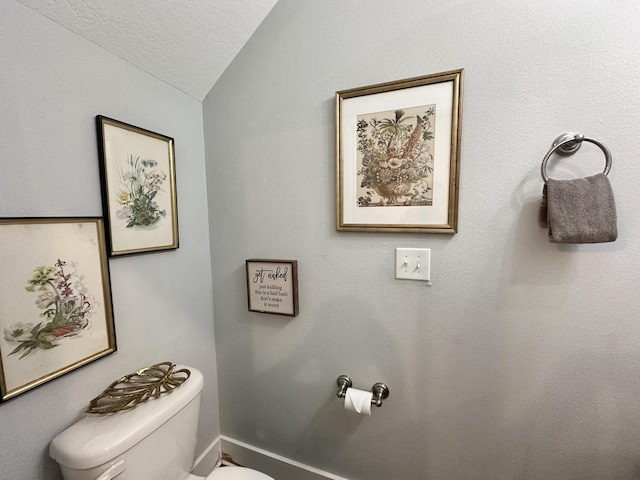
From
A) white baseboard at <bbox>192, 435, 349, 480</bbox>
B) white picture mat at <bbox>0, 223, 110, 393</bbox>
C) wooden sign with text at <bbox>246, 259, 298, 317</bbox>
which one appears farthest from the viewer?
white baseboard at <bbox>192, 435, 349, 480</bbox>

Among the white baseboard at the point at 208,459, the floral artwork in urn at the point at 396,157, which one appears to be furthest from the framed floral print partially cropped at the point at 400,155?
the white baseboard at the point at 208,459

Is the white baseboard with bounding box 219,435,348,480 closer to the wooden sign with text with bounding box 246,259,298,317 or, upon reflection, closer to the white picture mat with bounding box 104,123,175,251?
the wooden sign with text with bounding box 246,259,298,317

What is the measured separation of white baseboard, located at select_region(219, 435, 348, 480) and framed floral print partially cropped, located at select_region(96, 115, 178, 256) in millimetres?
1118

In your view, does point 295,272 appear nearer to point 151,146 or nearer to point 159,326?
point 159,326

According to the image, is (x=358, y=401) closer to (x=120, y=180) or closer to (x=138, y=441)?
(x=138, y=441)

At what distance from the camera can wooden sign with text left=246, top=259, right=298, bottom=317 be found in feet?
3.71

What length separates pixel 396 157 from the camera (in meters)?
0.94

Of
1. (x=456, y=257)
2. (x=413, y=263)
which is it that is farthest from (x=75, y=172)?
(x=456, y=257)

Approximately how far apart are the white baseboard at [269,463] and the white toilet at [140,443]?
38cm

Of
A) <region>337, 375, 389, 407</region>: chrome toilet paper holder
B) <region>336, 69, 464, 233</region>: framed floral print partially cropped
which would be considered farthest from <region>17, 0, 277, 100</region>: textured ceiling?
<region>337, 375, 389, 407</region>: chrome toilet paper holder

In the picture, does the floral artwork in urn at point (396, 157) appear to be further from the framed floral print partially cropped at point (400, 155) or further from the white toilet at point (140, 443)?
the white toilet at point (140, 443)

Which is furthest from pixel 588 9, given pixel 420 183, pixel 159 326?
pixel 159 326

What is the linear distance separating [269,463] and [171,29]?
1937 millimetres

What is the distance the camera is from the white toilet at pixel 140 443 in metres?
0.70
